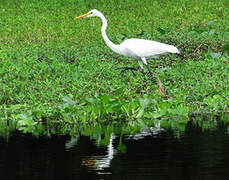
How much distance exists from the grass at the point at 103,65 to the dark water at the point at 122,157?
954 mm

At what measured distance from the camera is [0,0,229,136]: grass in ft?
31.6

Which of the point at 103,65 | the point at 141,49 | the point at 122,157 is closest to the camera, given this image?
the point at 122,157

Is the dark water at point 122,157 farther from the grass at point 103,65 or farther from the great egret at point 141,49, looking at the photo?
the great egret at point 141,49

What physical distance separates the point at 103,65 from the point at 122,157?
640 centimetres

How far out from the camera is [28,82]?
39.6ft

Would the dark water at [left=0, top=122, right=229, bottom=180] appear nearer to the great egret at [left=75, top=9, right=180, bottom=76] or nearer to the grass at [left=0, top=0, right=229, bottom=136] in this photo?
the grass at [left=0, top=0, right=229, bottom=136]

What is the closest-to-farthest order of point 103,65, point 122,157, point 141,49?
point 122,157 → point 141,49 → point 103,65

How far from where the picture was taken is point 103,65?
13.3 metres

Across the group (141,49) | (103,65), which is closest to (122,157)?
(141,49)

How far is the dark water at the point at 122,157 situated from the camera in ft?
20.9

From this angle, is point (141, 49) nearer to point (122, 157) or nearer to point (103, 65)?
point (103, 65)

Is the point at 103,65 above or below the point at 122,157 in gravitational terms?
above

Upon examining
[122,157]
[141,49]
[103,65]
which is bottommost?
[122,157]

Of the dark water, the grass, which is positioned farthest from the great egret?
the dark water
